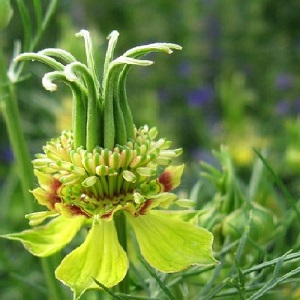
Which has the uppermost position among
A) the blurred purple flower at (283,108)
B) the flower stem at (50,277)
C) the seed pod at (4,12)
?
the seed pod at (4,12)

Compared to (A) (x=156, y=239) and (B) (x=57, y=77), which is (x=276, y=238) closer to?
(A) (x=156, y=239)

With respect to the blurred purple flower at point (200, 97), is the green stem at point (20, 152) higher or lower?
higher

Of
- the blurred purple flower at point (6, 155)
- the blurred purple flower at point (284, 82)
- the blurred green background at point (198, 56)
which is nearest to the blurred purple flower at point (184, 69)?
the blurred green background at point (198, 56)

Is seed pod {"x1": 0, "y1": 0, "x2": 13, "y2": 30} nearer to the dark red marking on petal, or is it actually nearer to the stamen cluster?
the stamen cluster

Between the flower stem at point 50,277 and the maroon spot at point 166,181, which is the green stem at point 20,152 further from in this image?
the maroon spot at point 166,181

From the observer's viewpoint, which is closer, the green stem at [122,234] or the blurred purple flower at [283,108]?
the green stem at [122,234]

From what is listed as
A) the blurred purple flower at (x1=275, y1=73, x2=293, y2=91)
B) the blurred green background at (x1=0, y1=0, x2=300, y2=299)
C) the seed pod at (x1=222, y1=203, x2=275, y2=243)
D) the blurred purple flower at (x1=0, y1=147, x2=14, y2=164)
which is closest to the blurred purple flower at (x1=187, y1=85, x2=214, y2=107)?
the blurred green background at (x1=0, y1=0, x2=300, y2=299)

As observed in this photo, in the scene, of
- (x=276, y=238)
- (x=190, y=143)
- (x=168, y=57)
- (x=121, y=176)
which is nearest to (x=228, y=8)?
(x=168, y=57)

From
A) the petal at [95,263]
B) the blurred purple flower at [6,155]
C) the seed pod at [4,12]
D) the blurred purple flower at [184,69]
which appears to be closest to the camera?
the petal at [95,263]
